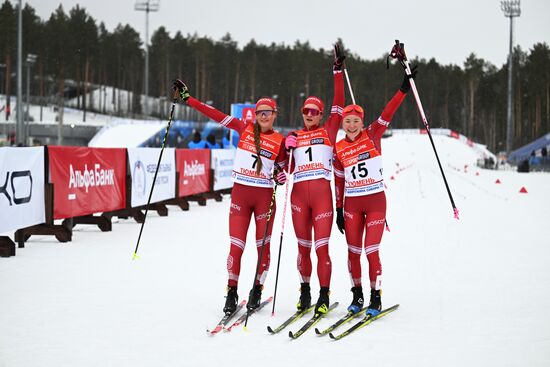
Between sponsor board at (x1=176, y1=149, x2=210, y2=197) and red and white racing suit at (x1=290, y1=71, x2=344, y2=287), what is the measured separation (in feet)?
38.1

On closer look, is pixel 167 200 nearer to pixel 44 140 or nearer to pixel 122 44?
pixel 44 140

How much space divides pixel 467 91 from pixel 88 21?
61805mm

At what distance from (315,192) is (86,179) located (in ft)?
22.9

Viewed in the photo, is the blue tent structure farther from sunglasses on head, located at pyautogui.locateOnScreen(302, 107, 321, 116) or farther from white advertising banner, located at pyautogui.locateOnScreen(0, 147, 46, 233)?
sunglasses on head, located at pyautogui.locateOnScreen(302, 107, 321, 116)

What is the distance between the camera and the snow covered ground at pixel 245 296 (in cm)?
495

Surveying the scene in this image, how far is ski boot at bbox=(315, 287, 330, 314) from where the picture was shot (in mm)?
6050

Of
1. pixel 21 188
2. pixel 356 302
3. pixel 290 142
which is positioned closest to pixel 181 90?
pixel 290 142

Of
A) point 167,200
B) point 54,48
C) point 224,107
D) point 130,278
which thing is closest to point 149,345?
point 130,278

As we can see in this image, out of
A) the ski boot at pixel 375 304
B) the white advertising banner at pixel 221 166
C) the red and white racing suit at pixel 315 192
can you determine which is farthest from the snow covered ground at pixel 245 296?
the white advertising banner at pixel 221 166

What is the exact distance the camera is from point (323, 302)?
20.1 ft

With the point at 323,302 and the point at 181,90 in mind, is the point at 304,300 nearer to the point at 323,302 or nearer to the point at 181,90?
the point at 323,302

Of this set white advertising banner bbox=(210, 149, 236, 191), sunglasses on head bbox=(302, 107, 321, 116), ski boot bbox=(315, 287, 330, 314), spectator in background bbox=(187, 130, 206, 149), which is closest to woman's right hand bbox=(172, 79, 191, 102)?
sunglasses on head bbox=(302, 107, 321, 116)

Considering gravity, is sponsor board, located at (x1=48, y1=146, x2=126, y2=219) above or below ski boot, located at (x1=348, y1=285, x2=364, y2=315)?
above

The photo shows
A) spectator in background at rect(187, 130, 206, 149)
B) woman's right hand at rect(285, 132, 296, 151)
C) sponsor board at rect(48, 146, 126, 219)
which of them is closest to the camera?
woman's right hand at rect(285, 132, 296, 151)
